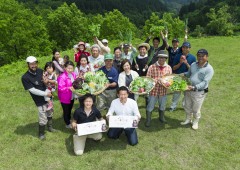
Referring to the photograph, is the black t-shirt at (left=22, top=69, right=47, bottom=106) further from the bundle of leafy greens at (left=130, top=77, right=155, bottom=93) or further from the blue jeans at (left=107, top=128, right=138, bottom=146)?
the bundle of leafy greens at (left=130, top=77, right=155, bottom=93)

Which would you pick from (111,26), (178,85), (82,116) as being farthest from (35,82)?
(111,26)

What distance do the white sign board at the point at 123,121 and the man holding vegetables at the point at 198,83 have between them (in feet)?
7.01

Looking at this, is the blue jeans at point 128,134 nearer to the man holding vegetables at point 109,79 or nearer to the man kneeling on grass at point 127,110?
the man kneeling on grass at point 127,110

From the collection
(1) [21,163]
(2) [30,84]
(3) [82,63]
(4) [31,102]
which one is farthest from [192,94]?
(4) [31,102]

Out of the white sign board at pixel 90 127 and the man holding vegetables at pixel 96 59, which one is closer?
the white sign board at pixel 90 127

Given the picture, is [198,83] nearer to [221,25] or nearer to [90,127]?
[90,127]

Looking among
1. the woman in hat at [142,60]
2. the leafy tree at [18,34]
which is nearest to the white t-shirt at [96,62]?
the woman in hat at [142,60]

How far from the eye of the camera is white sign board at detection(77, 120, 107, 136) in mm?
6906

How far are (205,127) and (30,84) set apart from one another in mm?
6262

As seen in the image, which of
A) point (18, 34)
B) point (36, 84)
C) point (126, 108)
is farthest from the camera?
point (18, 34)

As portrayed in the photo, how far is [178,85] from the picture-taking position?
773cm

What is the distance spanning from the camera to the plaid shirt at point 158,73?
812cm

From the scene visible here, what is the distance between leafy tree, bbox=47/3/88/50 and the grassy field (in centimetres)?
2989

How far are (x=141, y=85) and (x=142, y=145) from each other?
195cm
